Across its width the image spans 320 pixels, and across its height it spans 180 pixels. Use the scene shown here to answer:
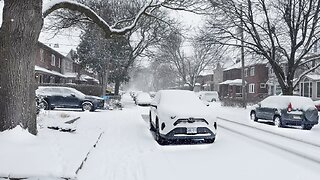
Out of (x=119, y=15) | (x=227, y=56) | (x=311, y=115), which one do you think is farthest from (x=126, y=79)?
(x=311, y=115)

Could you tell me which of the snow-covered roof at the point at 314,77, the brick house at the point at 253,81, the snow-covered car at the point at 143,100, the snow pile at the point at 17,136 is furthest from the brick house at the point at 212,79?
the snow pile at the point at 17,136

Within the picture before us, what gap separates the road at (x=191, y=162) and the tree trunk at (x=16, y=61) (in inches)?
77.8

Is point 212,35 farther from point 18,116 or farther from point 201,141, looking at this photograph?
point 18,116

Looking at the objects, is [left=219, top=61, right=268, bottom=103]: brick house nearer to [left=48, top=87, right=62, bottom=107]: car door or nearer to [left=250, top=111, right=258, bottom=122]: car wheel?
[left=250, top=111, right=258, bottom=122]: car wheel

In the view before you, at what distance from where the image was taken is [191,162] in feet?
25.7

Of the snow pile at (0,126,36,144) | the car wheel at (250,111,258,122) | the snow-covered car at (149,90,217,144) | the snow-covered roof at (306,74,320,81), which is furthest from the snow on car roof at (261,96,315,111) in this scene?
the snow-covered roof at (306,74,320,81)

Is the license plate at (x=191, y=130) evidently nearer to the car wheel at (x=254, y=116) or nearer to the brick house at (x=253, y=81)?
the car wheel at (x=254, y=116)

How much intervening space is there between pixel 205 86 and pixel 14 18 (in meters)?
81.3

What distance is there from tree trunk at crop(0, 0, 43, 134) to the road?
6.48ft

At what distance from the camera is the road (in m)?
6.62

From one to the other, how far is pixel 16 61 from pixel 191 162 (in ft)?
15.2

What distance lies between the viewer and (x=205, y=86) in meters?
87.5

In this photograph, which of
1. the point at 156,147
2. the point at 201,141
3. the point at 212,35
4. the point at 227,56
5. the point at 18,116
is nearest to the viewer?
the point at 18,116

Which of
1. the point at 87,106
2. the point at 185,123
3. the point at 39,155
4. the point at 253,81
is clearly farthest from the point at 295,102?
the point at 253,81
